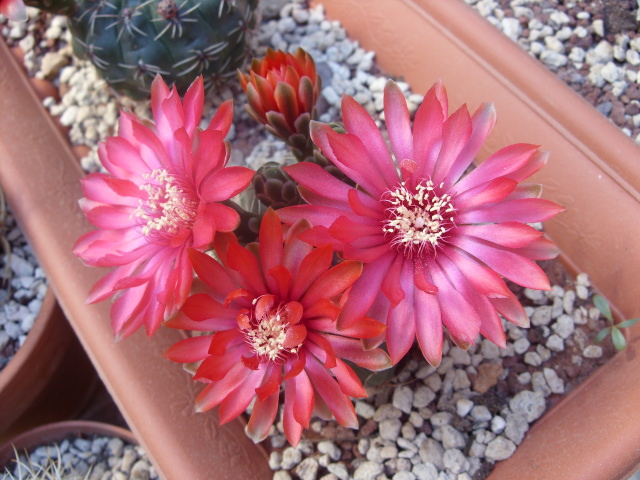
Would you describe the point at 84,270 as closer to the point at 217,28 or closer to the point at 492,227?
the point at 217,28

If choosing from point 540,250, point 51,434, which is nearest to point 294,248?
point 540,250

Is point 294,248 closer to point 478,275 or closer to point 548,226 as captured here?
point 478,275

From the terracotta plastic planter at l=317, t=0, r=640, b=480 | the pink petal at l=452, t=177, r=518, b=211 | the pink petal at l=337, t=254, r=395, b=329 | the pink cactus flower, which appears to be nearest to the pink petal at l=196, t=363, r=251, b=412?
the pink petal at l=337, t=254, r=395, b=329

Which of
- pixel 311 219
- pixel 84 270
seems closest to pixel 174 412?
pixel 84 270

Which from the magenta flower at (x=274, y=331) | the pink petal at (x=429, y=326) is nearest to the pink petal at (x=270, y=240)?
the magenta flower at (x=274, y=331)

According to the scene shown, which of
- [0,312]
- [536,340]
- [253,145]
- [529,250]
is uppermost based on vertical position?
[529,250]

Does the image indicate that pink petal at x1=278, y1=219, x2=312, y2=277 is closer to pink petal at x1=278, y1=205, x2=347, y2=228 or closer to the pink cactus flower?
pink petal at x1=278, y1=205, x2=347, y2=228
